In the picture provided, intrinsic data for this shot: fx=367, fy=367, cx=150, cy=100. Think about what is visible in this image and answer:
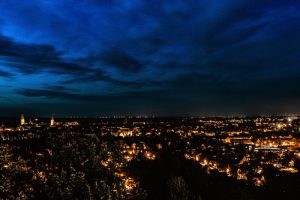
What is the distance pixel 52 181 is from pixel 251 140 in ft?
170

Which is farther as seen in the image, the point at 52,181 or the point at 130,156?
the point at 130,156

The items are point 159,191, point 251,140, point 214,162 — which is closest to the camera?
point 159,191

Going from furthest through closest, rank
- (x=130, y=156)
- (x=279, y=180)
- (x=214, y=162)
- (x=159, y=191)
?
1. (x=130, y=156)
2. (x=214, y=162)
3. (x=279, y=180)
4. (x=159, y=191)

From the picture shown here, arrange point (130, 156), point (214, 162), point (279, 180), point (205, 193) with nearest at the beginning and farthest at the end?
point (205, 193), point (279, 180), point (214, 162), point (130, 156)

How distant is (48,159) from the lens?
44.2 metres

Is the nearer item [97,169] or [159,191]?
[159,191]

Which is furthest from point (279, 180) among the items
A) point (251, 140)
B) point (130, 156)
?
point (251, 140)

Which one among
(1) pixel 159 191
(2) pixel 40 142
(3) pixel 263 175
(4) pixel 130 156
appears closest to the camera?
(1) pixel 159 191

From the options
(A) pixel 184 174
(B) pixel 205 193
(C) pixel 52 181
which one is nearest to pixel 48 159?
(C) pixel 52 181

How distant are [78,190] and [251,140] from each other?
52001mm

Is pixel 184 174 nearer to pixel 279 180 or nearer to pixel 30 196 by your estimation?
pixel 279 180

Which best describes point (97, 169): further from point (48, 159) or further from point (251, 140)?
point (251, 140)

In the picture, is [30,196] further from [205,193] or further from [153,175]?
[205,193]

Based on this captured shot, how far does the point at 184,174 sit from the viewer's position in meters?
→ 33.0
